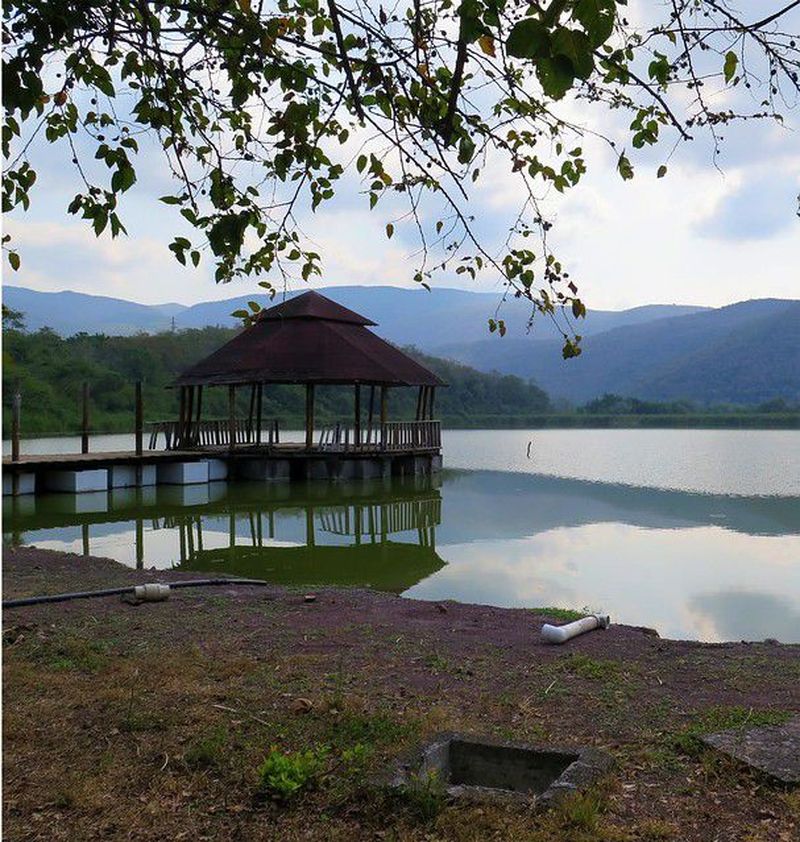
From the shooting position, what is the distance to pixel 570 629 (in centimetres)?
571

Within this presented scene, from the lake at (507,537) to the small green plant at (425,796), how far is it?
16.8 feet

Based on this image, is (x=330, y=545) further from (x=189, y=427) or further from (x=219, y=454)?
(x=189, y=427)

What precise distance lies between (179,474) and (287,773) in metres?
19.5

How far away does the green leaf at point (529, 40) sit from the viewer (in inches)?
86.4

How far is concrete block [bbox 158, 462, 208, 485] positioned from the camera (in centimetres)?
2191

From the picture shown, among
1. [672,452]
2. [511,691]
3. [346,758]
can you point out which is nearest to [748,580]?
[511,691]

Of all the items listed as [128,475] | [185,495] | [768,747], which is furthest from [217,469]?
[768,747]

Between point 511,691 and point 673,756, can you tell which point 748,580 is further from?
point 673,756

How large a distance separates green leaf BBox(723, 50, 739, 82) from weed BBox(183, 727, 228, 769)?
3.33 meters

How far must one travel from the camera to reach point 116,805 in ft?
10.2

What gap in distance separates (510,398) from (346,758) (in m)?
74.8

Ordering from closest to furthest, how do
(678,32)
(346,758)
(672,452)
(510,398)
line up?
(346,758) < (678,32) < (672,452) < (510,398)

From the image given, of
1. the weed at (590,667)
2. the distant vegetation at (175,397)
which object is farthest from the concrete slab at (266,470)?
the weed at (590,667)

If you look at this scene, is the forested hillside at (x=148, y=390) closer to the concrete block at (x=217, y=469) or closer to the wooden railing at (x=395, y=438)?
the concrete block at (x=217, y=469)
